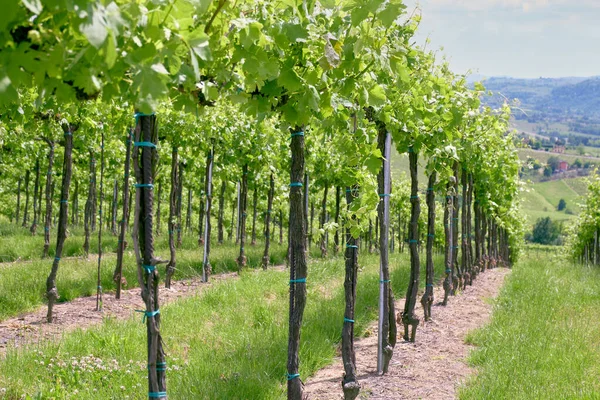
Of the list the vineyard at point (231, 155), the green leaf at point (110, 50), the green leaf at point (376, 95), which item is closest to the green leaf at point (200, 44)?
the vineyard at point (231, 155)

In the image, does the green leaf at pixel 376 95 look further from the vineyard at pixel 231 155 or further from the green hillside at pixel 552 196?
the green hillside at pixel 552 196

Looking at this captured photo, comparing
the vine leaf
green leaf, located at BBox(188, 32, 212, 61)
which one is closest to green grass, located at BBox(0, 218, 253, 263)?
green leaf, located at BBox(188, 32, 212, 61)

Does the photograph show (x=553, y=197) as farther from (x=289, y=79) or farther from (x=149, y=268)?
(x=149, y=268)

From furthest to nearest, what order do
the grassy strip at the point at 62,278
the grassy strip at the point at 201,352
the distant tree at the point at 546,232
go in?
the distant tree at the point at 546,232 → the grassy strip at the point at 62,278 → the grassy strip at the point at 201,352

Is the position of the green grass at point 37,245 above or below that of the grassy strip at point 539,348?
above

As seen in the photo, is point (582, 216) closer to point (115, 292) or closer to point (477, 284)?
point (477, 284)

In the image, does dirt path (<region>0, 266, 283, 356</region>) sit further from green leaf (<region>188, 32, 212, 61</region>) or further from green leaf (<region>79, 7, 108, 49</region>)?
green leaf (<region>79, 7, 108, 49</region>)

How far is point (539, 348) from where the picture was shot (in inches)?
292

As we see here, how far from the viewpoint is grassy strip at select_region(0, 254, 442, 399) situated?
5.45 metres

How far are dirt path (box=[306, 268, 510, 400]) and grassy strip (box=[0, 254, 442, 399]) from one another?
0.33 metres

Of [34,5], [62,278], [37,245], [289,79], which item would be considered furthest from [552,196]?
[34,5]

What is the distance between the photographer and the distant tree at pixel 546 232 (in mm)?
125062

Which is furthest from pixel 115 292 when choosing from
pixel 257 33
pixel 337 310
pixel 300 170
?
pixel 257 33

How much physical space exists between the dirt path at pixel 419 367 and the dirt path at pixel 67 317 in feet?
8.80
